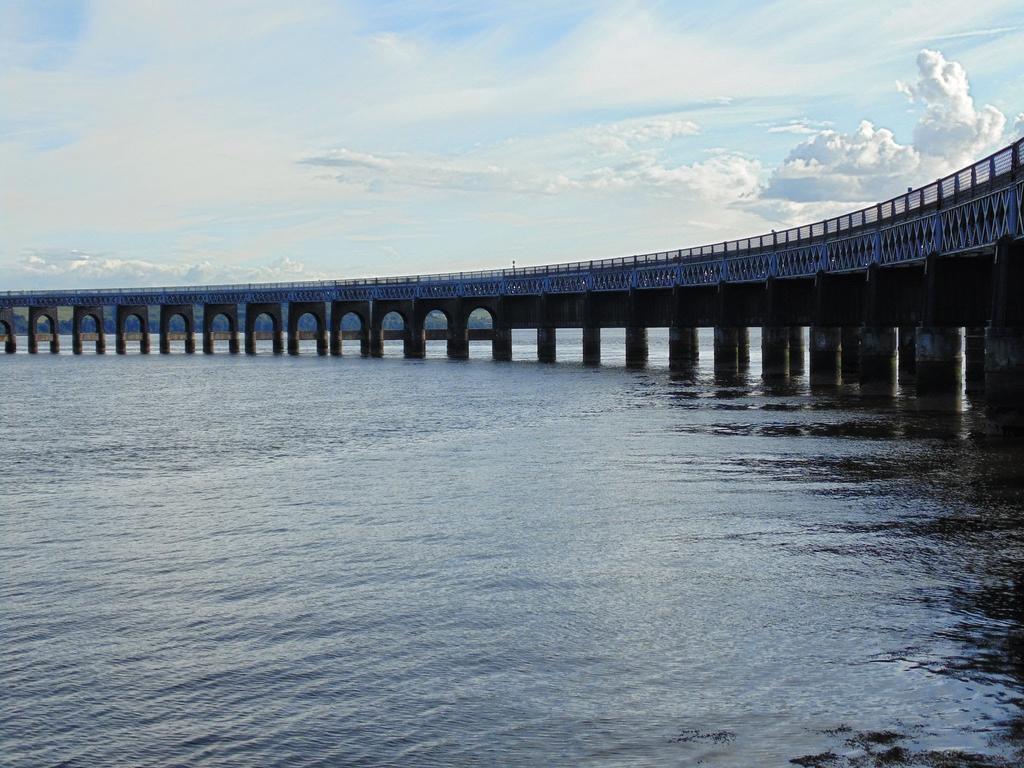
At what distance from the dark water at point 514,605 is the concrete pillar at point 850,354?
5305cm

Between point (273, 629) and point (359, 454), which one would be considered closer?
point (273, 629)

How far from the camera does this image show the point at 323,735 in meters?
12.9

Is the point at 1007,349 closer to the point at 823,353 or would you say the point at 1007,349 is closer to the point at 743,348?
the point at 823,353

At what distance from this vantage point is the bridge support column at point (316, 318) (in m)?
177

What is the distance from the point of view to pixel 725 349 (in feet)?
346

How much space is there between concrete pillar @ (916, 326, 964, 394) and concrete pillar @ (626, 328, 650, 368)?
64946 millimetres

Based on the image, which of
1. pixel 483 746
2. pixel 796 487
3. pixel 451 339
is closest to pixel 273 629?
pixel 483 746

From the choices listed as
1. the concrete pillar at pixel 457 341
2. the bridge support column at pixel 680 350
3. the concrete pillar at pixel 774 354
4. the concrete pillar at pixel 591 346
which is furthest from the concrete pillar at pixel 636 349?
the concrete pillar at pixel 457 341

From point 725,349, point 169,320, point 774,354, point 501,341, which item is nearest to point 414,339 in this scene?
point 501,341

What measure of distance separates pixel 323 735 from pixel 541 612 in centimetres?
587

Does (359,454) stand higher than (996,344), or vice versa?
(996,344)

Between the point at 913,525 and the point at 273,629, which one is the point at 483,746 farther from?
the point at 913,525

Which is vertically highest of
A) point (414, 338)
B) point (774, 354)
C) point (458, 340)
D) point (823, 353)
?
point (414, 338)

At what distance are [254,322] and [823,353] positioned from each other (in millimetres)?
120679
